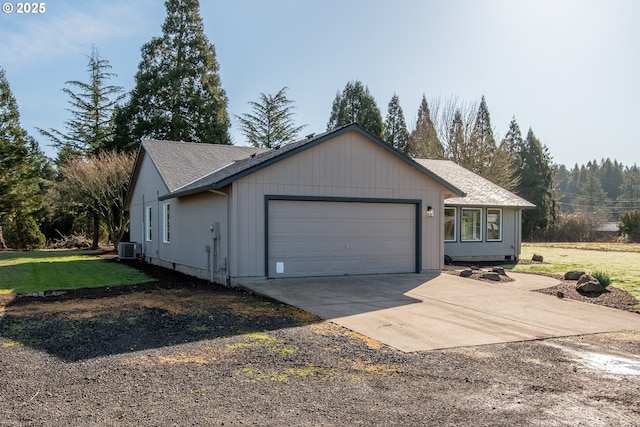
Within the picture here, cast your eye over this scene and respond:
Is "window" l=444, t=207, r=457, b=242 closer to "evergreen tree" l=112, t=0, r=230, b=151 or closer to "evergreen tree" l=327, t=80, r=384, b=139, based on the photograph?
"evergreen tree" l=112, t=0, r=230, b=151

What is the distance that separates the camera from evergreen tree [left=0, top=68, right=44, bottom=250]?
26219mm

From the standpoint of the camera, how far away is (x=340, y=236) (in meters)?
12.2

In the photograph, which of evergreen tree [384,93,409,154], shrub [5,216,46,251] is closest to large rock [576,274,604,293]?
shrub [5,216,46,251]

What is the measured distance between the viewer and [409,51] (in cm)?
1516

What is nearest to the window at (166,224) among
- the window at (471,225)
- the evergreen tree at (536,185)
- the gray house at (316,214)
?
the gray house at (316,214)

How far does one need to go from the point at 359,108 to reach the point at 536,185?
706 inches

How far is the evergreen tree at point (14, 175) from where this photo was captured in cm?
2622

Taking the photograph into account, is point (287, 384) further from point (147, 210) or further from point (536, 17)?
point (147, 210)

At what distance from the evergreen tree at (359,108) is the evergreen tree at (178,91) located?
36.3 feet

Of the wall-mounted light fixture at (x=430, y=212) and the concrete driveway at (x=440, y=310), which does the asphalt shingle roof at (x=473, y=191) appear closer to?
the wall-mounted light fixture at (x=430, y=212)

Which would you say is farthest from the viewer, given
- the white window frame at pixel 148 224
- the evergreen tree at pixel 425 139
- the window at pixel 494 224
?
the evergreen tree at pixel 425 139

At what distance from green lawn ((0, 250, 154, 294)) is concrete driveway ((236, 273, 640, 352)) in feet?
13.2

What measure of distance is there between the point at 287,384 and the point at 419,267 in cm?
924

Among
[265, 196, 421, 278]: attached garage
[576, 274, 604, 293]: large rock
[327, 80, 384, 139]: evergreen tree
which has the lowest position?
[576, 274, 604, 293]: large rock
